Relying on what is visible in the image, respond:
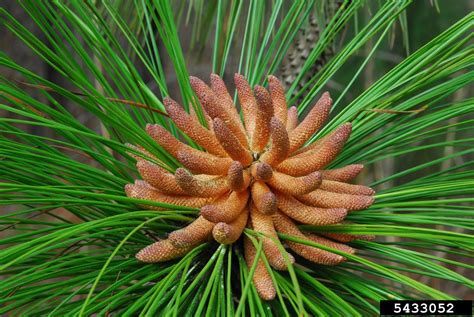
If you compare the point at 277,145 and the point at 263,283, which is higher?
the point at 277,145

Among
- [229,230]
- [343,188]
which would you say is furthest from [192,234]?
[343,188]

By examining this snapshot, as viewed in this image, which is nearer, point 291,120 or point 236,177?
point 236,177

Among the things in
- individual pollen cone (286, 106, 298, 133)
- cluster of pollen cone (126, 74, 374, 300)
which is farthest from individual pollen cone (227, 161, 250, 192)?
individual pollen cone (286, 106, 298, 133)

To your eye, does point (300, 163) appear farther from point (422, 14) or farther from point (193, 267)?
point (422, 14)

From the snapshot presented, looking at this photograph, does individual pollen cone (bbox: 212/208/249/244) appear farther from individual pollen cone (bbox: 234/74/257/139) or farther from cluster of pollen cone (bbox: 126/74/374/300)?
individual pollen cone (bbox: 234/74/257/139)

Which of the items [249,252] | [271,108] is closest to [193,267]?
[249,252]

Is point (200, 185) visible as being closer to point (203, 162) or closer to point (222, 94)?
point (203, 162)

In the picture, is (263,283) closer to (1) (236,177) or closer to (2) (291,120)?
(1) (236,177)
